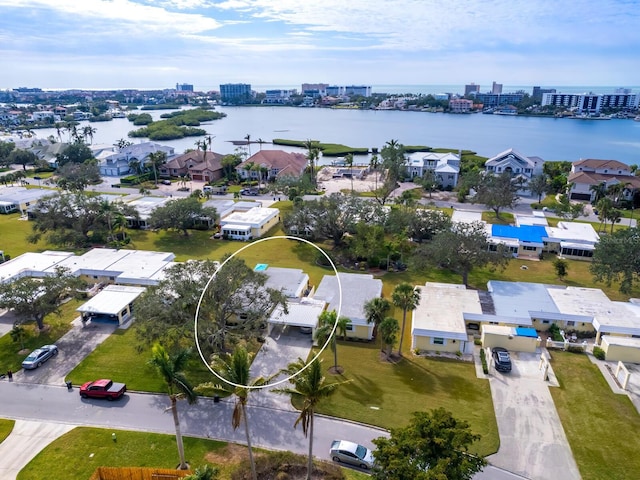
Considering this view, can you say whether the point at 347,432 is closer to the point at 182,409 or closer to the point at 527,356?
the point at 182,409

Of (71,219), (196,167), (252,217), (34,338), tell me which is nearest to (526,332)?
A: (34,338)

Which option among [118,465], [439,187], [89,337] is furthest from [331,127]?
[118,465]

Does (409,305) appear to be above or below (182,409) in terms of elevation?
above

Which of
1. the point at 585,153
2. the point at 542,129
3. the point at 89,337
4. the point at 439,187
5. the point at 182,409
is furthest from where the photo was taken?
the point at 542,129

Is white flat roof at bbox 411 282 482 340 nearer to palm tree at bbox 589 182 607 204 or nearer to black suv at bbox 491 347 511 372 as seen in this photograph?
black suv at bbox 491 347 511 372

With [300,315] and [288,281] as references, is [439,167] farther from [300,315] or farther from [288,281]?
[300,315]

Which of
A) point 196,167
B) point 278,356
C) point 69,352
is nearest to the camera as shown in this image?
point 278,356

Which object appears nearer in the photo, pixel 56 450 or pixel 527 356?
pixel 56 450

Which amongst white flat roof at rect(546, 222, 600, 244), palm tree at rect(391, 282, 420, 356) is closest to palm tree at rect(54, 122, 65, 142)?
white flat roof at rect(546, 222, 600, 244)

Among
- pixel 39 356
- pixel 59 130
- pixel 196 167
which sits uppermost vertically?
pixel 59 130
